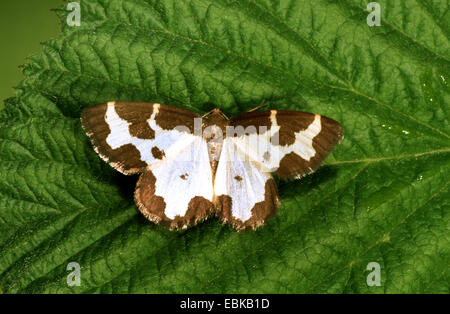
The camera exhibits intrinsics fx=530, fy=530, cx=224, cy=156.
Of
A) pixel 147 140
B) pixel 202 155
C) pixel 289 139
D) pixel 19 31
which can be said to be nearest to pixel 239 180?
pixel 202 155

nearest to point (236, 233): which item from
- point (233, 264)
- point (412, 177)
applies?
point (233, 264)

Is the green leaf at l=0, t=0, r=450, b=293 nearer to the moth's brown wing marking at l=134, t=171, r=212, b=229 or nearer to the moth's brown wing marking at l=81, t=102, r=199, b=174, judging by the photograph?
the moth's brown wing marking at l=134, t=171, r=212, b=229

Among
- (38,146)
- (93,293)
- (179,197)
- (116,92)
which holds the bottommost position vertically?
(93,293)

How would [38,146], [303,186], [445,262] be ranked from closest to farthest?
[445,262]
[303,186]
[38,146]

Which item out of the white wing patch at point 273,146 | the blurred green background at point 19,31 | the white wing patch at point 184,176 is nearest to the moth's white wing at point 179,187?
the white wing patch at point 184,176

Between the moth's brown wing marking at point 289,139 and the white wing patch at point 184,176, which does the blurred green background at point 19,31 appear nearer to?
the white wing patch at point 184,176

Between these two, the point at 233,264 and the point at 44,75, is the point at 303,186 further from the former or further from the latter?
the point at 44,75

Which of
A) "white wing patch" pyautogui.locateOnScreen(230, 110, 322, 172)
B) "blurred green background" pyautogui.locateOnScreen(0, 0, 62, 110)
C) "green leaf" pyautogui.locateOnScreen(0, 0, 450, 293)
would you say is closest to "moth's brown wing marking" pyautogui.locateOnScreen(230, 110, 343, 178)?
"white wing patch" pyautogui.locateOnScreen(230, 110, 322, 172)
